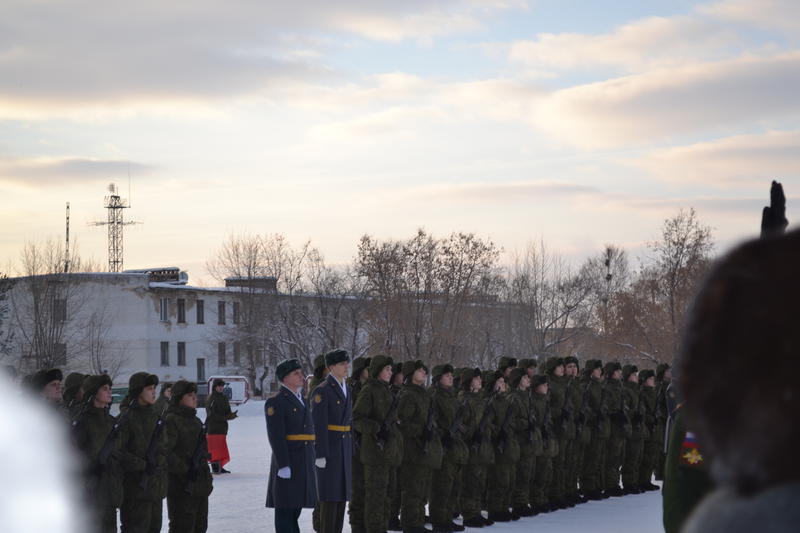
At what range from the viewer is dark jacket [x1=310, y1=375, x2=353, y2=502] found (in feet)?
36.6

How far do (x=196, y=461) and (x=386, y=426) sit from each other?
2.34 m

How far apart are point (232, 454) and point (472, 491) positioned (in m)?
13.2

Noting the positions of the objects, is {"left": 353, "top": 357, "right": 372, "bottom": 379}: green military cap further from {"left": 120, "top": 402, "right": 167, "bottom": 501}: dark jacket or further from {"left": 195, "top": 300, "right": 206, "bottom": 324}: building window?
{"left": 195, "top": 300, "right": 206, "bottom": 324}: building window

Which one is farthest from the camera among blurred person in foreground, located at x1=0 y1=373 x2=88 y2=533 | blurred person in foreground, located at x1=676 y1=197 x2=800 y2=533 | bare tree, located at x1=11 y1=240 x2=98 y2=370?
bare tree, located at x1=11 y1=240 x2=98 y2=370

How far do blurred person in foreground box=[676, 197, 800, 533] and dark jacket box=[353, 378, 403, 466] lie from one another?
10.8 meters

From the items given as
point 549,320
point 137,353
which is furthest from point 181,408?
point 137,353

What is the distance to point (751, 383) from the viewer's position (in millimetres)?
1575

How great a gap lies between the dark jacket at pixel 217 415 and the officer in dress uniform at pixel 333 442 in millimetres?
9299

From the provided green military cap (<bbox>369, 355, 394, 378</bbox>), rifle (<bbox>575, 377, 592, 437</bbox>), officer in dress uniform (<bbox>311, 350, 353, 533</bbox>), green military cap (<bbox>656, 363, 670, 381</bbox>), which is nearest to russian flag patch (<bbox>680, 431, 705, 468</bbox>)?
officer in dress uniform (<bbox>311, 350, 353, 533</bbox>)

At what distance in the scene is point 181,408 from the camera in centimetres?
1134

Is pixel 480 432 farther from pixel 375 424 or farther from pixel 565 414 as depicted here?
pixel 565 414

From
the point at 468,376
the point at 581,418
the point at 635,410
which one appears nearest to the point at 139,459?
the point at 468,376

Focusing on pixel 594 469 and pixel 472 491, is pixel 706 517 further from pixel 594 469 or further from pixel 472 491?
pixel 594 469

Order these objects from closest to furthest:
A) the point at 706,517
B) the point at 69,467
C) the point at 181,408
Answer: the point at 706,517 < the point at 69,467 < the point at 181,408
